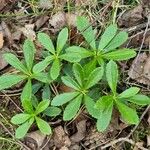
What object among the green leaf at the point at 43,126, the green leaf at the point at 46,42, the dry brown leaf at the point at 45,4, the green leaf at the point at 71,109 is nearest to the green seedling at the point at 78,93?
the green leaf at the point at 71,109

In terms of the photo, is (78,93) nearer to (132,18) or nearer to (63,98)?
(63,98)

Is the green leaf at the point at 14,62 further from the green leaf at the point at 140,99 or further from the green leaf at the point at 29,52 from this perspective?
the green leaf at the point at 140,99

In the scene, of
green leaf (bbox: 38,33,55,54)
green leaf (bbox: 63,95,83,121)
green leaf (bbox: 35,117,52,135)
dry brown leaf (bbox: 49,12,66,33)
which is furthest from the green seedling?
dry brown leaf (bbox: 49,12,66,33)

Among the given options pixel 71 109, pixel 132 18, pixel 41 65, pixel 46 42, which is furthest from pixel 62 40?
pixel 132 18

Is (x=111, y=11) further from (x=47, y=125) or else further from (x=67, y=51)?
(x=47, y=125)

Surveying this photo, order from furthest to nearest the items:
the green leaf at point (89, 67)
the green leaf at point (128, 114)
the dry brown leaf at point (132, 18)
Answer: the dry brown leaf at point (132, 18) < the green leaf at point (89, 67) < the green leaf at point (128, 114)

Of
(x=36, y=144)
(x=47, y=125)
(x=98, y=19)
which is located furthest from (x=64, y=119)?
(x=98, y=19)

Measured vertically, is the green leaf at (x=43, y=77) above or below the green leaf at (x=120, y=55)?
below
